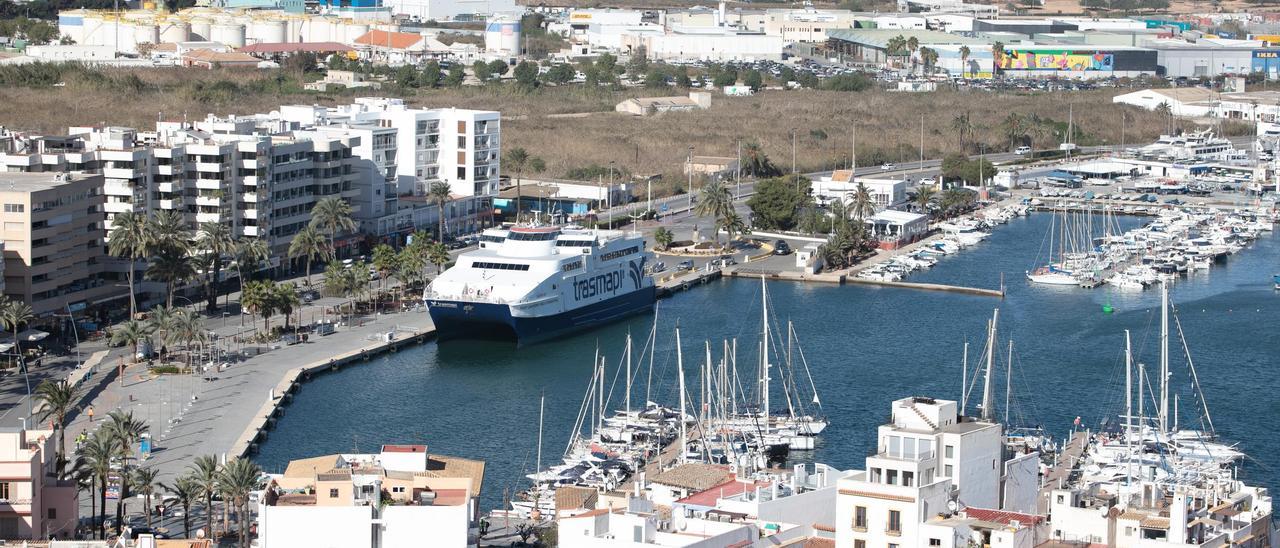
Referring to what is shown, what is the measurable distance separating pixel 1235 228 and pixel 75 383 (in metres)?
51.1

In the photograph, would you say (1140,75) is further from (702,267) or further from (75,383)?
(75,383)

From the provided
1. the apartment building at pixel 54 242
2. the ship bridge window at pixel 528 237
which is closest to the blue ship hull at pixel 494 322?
the ship bridge window at pixel 528 237

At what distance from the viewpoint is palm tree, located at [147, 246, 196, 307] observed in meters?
60.8

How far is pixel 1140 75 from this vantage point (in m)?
161

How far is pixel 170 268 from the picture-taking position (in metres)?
60.8

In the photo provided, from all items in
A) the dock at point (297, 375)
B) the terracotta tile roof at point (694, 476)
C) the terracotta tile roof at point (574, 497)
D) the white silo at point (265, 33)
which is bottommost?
the dock at point (297, 375)

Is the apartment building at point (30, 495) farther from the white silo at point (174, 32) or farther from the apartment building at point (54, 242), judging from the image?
the white silo at point (174, 32)

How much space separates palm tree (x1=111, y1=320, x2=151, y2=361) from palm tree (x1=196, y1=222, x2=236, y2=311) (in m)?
7.72

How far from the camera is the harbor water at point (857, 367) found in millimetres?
48062

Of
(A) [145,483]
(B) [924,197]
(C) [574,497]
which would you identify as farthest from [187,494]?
(B) [924,197]

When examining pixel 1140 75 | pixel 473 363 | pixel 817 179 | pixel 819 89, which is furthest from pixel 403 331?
pixel 1140 75

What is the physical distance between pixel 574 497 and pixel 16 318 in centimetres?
2029

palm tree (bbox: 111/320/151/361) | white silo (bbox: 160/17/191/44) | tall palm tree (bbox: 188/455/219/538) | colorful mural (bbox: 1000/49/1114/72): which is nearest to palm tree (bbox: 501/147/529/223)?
palm tree (bbox: 111/320/151/361)

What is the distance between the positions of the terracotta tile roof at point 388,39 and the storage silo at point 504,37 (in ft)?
17.0
